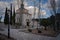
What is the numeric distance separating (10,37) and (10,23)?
0.77 feet

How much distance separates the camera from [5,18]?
2.47 meters

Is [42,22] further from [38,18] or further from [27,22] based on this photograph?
[27,22]

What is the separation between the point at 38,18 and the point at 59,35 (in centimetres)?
45

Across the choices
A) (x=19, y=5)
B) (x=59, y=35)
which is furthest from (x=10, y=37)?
(x=59, y=35)

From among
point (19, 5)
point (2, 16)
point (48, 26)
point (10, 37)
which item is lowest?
point (10, 37)

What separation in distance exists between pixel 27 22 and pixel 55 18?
472 millimetres

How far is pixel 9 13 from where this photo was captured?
2461 mm

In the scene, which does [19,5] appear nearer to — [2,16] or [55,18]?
[2,16]

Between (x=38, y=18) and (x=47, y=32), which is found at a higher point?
(x=38, y=18)

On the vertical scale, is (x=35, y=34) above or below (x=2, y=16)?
below

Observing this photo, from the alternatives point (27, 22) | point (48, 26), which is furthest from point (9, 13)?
point (48, 26)

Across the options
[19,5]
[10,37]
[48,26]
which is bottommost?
[10,37]

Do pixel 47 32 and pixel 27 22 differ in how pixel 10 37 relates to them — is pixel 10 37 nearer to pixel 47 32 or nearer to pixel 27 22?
pixel 27 22

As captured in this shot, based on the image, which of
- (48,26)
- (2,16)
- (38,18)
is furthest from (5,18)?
(48,26)
